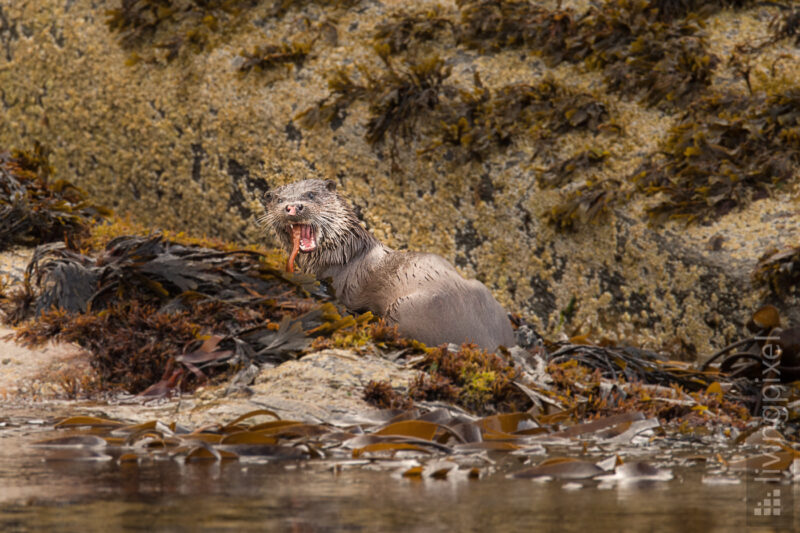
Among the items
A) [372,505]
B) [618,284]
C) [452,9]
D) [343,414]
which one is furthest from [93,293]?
[452,9]

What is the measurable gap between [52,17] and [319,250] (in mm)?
6145

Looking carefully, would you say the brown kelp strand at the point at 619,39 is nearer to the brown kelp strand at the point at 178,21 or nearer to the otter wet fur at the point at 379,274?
the brown kelp strand at the point at 178,21

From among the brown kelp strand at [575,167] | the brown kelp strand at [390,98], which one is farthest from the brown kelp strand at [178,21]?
the brown kelp strand at [575,167]

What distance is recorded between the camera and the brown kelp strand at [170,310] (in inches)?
202

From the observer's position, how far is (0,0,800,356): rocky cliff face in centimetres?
770

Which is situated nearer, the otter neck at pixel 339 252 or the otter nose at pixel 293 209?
the otter nose at pixel 293 209

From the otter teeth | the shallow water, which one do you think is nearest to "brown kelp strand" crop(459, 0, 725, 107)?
the otter teeth

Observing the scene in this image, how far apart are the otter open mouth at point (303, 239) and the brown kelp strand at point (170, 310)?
0.56 ft

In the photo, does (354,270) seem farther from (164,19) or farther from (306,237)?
(164,19)

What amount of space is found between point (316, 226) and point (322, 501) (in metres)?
3.44

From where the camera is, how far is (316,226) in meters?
5.99

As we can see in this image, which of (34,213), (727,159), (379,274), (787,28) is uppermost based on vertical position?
(787,28)

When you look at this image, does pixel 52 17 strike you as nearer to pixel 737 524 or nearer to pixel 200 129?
pixel 200 129

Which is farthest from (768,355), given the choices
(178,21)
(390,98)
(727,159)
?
(178,21)
